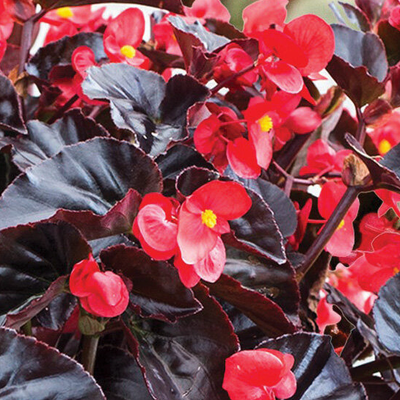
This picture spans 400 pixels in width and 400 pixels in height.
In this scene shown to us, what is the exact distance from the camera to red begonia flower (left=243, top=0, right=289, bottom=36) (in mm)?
539

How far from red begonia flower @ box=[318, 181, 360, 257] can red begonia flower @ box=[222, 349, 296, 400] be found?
124 mm

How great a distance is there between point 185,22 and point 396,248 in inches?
9.6

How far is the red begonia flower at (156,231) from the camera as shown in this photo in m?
0.40

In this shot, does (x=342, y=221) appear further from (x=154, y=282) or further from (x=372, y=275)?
(x=154, y=282)

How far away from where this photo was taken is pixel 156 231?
400 mm

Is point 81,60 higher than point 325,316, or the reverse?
point 81,60

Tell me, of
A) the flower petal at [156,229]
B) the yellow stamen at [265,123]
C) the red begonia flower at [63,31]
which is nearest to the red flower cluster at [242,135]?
the yellow stamen at [265,123]

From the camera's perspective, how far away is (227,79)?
51 centimetres

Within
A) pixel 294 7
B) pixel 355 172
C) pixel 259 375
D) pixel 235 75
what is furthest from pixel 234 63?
pixel 294 7

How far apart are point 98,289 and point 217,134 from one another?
0.17m

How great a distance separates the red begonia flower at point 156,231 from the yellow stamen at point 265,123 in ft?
0.44

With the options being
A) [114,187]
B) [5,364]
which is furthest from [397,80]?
[5,364]

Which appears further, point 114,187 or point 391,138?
point 391,138

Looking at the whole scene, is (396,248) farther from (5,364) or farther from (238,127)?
(5,364)
